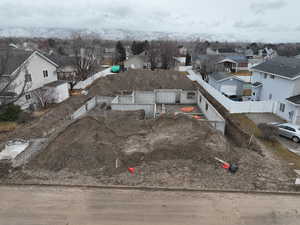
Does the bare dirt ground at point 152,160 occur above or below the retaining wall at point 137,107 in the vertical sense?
below

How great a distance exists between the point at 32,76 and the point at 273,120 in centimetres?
2485

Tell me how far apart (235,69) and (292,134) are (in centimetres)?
3678

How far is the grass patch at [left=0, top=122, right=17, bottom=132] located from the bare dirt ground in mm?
5634

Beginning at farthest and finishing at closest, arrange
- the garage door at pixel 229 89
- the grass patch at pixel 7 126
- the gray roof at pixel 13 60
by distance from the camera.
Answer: the garage door at pixel 229 89 → the gray roof at pixel 13 60 → the grass patch at pixel 7 126

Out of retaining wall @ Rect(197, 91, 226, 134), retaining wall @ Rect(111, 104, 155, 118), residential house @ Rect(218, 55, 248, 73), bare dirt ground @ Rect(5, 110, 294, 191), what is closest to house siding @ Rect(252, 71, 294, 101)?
retaining wall @ Rect(197, 91, 226, 134)

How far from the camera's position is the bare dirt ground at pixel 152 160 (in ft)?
31.6

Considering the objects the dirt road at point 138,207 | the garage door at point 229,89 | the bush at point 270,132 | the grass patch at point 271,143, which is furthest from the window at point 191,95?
the dirt road at point 138,207

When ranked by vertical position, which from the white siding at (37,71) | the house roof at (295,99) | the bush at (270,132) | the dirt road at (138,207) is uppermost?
the white siding at (37,71)

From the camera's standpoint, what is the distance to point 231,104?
1880cm

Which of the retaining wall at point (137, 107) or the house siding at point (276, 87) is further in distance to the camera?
the retaining wall at point (137, 107)

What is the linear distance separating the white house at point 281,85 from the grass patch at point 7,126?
22833mm

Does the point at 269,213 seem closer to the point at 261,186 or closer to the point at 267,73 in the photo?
the point at 261,186

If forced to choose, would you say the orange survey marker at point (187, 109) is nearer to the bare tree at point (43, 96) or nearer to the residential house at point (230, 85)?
the residential house at point (230, 85)

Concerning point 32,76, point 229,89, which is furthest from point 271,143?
point 32,76
